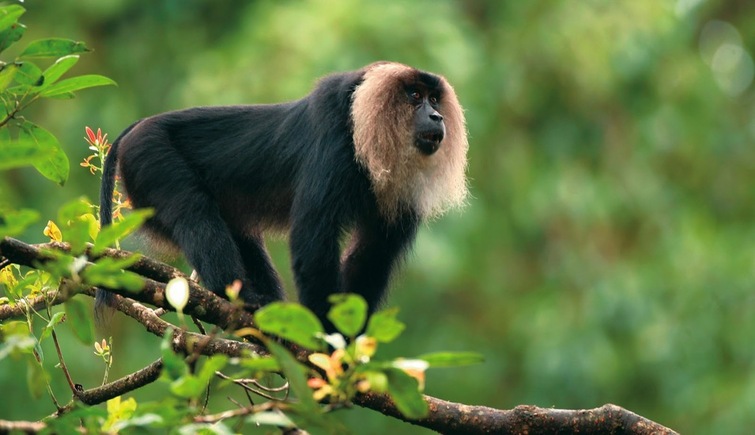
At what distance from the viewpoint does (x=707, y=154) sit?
14.2 metres

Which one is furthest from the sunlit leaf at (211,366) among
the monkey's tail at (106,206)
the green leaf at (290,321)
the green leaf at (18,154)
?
the monkey's tail at (106,206)

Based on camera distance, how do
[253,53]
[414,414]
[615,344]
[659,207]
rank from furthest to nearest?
[659,207] → [615,344] → [253,53] → [414,414]

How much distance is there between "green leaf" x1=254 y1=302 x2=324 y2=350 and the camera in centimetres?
186

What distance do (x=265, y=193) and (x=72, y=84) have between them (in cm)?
262

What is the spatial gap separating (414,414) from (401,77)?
3.38 meters

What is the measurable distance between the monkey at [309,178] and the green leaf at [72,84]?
2033 mm

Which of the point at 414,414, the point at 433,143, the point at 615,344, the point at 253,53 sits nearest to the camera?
the point at 414,414

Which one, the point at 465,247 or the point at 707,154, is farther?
the point at 707,154

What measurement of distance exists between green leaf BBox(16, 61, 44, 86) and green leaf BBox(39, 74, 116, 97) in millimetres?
38

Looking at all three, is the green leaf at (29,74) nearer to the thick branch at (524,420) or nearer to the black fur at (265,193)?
the thick branch at (524,420)

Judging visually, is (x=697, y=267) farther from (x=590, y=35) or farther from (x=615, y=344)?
(x=590, y=35)

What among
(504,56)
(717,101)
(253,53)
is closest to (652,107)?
(717,101)

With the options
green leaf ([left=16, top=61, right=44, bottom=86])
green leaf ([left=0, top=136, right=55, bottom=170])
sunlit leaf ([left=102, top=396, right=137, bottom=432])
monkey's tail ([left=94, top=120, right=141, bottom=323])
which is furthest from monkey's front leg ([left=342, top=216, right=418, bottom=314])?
green leaf ([left=0, top=136, right=55, bottom=170])

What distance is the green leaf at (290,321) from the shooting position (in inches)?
73.2
